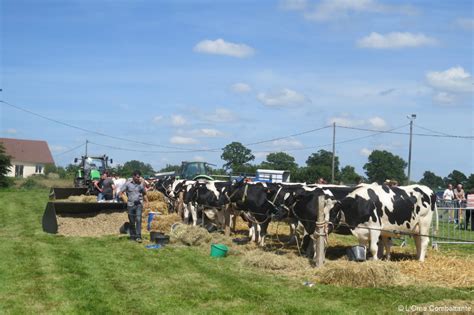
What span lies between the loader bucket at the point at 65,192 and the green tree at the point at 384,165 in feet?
235

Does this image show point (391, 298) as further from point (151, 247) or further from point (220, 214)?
point (220, 214)

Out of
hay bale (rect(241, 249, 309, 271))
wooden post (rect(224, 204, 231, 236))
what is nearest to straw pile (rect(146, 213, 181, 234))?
wooden post (rect(224, 204, 231, 236))

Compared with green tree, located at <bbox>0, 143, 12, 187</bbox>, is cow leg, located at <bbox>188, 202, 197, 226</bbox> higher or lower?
lower

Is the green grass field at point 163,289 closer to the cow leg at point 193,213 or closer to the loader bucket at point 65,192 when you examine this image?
the cow leg at point 193,213

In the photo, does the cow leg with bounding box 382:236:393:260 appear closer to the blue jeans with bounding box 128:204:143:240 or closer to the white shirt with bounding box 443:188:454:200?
the blue jeans with bounding box 128:204:143:240

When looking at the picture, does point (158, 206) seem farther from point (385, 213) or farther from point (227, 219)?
point (385, 213)

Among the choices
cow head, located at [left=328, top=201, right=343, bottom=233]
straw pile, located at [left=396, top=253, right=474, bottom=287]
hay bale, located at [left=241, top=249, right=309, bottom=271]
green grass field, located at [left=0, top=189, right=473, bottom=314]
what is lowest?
green grass field, located at [left=0, top=189, right=473, bottom=314]

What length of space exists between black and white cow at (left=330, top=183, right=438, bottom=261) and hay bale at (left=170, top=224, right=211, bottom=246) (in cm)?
440

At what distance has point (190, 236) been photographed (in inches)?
699

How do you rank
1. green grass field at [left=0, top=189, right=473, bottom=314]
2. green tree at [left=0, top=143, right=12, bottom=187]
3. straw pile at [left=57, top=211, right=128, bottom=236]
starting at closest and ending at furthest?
green grass field at [left=0, top=189, right=473, bottom=314] < straw pile at [left=57, top=211, right=128, bottom=236] < green tree at [left=0, top=143, right=12, bottom=187]

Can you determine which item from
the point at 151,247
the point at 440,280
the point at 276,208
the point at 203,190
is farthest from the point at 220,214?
the point at 440,280

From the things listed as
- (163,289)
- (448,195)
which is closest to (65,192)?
(448,195)

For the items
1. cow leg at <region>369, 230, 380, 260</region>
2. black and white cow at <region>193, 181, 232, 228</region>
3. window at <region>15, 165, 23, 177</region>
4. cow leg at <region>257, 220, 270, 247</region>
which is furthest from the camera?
window at <region>15, 165, 23, 177</region>

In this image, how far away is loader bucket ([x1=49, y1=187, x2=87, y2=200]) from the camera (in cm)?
3231
